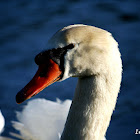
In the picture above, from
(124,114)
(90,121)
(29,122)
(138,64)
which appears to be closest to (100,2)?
(138,64)

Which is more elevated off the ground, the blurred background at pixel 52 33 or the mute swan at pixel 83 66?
the blurred background at pixel 52 33

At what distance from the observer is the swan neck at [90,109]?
2586 millimetres

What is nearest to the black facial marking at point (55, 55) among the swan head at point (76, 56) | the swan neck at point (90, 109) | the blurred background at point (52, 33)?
the swan head at point (76, 56)

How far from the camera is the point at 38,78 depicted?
254 cm

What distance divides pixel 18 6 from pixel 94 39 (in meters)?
4.92

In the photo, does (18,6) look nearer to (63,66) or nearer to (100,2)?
(100,2)

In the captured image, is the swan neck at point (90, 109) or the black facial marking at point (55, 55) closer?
the black facial marking at point (55, 55)

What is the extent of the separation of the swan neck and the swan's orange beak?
0.71ft

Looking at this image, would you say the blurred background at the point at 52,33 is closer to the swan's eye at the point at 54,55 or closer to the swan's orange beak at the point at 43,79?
the swan's orange beak at the point at 43,79

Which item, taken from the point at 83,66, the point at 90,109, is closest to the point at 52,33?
the point at 90,109

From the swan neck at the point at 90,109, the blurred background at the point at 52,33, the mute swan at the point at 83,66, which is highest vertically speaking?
the blurred background at the point at 52,33

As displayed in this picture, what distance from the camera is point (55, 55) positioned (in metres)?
2.48

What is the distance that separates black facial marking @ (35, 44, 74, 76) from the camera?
2457mm

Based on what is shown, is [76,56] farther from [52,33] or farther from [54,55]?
[52,33]
